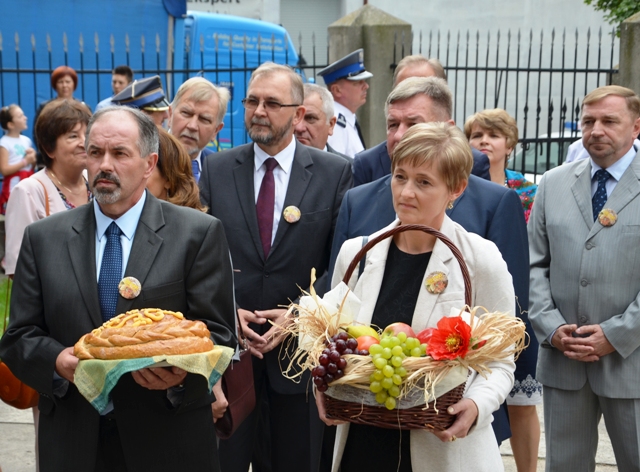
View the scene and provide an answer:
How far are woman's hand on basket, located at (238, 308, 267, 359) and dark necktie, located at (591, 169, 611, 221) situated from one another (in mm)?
1833

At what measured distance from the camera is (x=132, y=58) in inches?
482

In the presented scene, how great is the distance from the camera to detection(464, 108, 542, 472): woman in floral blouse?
13.9ft

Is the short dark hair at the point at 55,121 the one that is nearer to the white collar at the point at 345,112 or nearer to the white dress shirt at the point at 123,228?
the white dress shirt at the point at 123,228

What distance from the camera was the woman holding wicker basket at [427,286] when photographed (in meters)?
2.92

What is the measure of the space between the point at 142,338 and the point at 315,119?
3599 mm

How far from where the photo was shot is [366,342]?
2.69 m

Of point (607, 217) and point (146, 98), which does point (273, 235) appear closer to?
point (607, 217)

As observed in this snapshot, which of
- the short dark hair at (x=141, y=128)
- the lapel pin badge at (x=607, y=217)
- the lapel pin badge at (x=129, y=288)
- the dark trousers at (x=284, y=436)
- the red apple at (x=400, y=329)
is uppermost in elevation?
the short dark hair at (x=141, y=128)

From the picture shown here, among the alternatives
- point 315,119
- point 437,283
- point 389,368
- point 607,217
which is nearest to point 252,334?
point 437,283

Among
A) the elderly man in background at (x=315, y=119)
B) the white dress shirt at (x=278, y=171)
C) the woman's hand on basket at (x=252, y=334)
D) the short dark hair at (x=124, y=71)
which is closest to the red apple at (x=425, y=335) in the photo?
the woman's hand on basket at (x=252, y=334)

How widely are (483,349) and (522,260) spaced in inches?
45.4

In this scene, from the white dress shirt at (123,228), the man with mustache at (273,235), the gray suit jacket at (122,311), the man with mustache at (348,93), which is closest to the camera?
the gray suit jacket at (122,311)

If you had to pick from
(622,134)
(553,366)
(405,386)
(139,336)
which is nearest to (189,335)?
(139,336)

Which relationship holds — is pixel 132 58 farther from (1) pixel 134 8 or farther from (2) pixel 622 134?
(2) pixel 622 134
